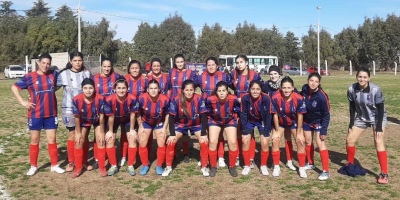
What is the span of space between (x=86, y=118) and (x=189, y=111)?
1696mm

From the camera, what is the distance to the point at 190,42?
6388 cm

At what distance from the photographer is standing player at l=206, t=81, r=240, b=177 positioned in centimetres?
659

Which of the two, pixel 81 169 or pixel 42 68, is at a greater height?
pixel 42 68

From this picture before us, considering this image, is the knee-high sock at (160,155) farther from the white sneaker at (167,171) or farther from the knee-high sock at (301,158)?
the knee-high sock at (301,158)

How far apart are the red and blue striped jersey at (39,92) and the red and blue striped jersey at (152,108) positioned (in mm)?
1515

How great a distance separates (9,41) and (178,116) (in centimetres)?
5461

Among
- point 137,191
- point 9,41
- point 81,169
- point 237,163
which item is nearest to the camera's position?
point 137,191

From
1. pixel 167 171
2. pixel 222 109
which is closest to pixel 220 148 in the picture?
pixel 222 109

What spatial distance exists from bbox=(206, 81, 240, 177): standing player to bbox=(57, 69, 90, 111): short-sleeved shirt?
221cm

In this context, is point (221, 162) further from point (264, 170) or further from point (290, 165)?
point (290, 165)

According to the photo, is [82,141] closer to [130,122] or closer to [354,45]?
[130,122]

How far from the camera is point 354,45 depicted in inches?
2463

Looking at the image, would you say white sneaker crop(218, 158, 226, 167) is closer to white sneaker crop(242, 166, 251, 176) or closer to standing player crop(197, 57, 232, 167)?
standing player crop(197, 57, 232, 167)

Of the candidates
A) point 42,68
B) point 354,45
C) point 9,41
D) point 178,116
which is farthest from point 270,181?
point 354,45
